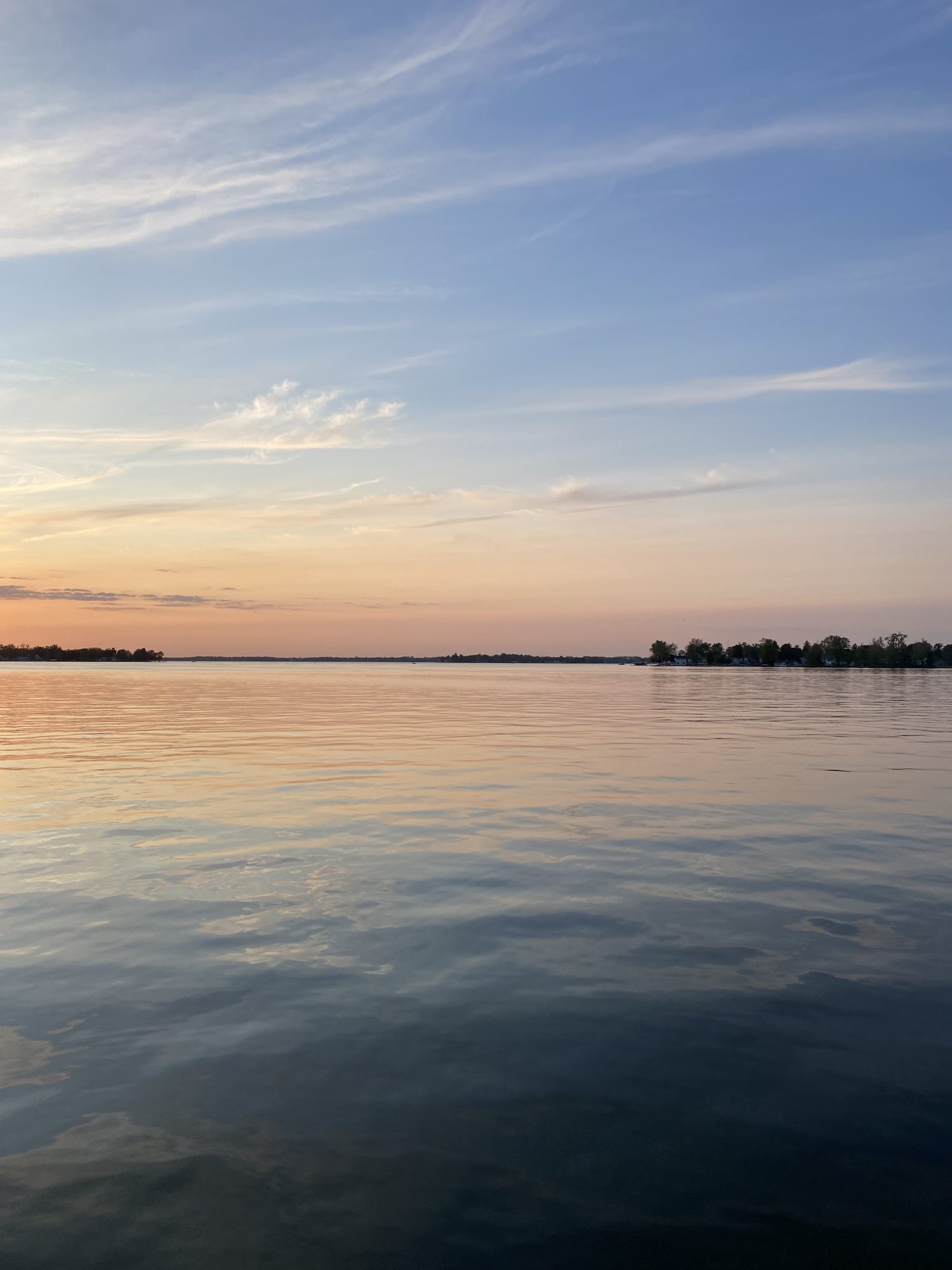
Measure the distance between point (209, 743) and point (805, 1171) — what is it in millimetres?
33264

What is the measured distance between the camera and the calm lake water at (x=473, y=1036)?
5.88 metres

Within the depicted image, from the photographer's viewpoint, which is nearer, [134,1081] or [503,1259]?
[503,1259]

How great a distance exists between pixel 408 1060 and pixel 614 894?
6484 mm

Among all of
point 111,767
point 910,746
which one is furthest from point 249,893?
point 910,746

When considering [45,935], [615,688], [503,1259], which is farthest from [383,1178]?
[615,688]

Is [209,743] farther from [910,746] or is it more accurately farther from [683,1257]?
[683,1257]

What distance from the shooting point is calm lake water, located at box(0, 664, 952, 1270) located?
5.88 metres

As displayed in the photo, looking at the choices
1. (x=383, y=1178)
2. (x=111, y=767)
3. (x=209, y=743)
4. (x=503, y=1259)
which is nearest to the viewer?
(x=503, y=1259)

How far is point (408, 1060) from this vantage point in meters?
8.09

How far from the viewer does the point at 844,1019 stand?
29.8 feet

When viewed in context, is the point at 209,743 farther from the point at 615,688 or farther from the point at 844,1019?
the point at 615,688

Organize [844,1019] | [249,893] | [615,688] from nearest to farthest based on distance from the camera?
[844,1019], [249,893], [615,688]

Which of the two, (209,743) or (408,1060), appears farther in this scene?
(209,743)

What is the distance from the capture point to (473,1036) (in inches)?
340
